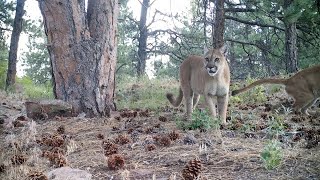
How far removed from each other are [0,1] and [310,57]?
40.8 feet

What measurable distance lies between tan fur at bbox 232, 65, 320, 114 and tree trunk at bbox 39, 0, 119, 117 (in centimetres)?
293

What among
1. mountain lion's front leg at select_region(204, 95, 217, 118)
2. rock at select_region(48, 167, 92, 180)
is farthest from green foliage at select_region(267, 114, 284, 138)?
rock at select_region(48, 167, 92, 180)

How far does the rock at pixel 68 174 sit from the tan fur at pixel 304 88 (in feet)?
17.1

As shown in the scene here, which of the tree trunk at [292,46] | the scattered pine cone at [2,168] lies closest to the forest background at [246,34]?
the tree trunk at [292,46]

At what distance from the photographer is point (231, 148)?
3.92 meters

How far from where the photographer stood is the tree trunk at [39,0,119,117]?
6723 millimetres

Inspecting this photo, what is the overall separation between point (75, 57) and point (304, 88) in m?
4.35

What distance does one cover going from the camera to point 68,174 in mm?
3098

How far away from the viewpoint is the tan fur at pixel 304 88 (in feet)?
25.6

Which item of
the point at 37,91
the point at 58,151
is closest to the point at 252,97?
A: the point at 58,151

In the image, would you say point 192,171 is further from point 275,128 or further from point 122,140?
point 275,128

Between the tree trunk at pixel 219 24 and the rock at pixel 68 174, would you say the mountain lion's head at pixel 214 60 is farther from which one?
the tree trunk at pixel 219 24

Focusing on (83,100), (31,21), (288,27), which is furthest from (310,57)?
(31,21)

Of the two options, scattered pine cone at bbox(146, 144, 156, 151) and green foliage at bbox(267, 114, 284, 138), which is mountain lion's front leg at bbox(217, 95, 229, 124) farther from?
scattered pine cone at bbox(146, 144, 156, 151)
